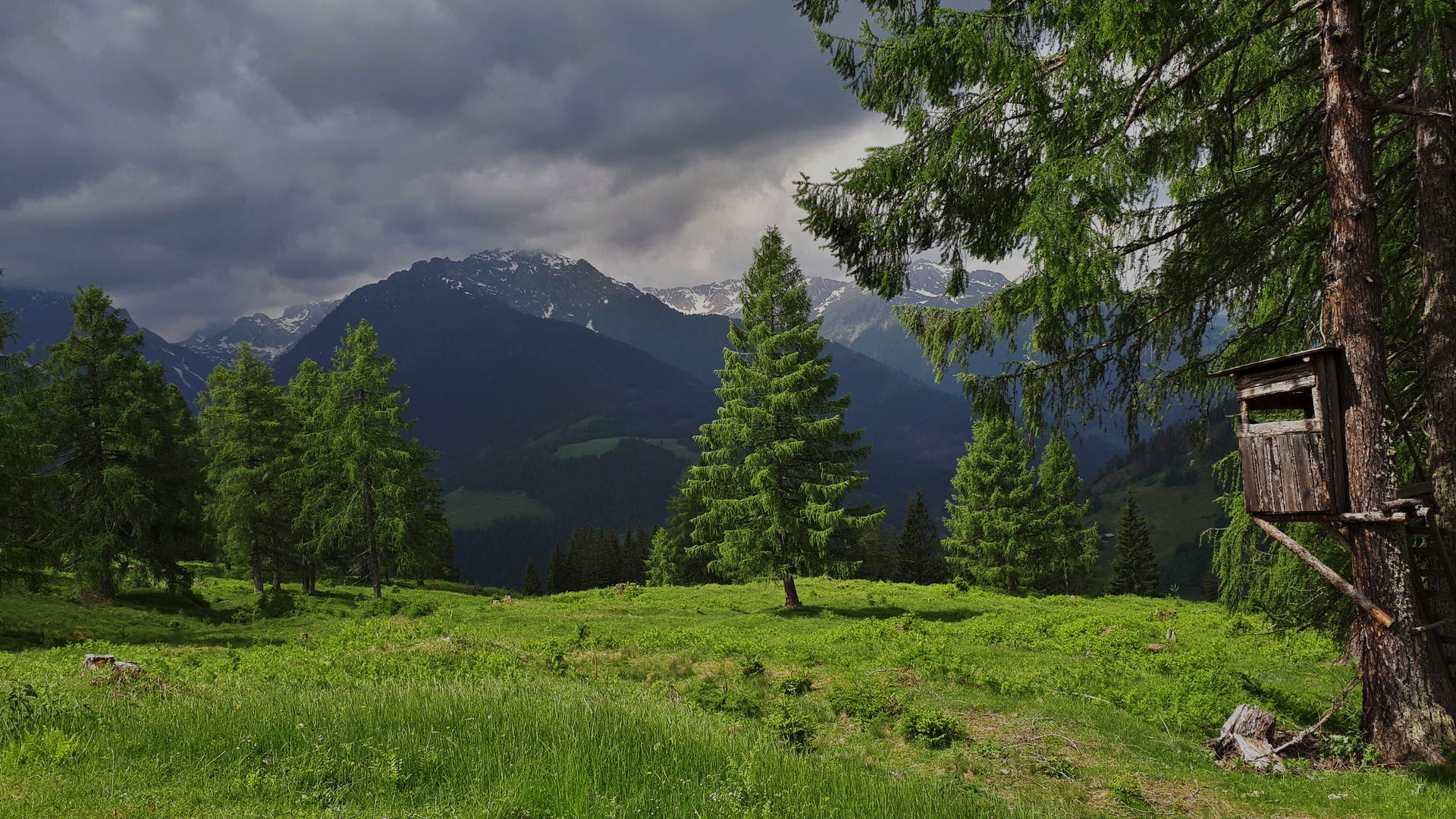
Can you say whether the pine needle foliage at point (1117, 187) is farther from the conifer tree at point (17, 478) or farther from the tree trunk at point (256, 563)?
the tree trunk at point (256, 563)

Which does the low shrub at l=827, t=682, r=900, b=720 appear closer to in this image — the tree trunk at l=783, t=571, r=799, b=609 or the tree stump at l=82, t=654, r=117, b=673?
the tree stump at l=82, t=654, r=117, b=673

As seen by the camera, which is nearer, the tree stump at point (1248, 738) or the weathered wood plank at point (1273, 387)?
the tree stump at point (1248, 738)

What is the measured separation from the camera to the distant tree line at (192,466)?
21133 mm

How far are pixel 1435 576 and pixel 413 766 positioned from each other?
11.6 meters

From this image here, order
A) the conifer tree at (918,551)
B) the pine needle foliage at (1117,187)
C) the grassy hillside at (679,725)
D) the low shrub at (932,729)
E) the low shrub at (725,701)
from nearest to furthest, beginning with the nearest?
the grassy hillside at (679,725) < the pine needle foliage at (1117,187) < the low shrub at (932,729) < the low shrub at (725,701) < the conifer tree at (918,551)

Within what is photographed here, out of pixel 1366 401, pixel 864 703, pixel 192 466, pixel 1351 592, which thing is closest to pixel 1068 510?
pixel 864 703

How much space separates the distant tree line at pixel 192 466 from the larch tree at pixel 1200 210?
919 inches

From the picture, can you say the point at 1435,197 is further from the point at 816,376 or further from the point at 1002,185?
the point at 816,376

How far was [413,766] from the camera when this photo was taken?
600 cm

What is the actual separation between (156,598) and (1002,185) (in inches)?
1379

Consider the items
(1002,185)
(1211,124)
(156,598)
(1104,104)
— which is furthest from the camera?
(156,598)

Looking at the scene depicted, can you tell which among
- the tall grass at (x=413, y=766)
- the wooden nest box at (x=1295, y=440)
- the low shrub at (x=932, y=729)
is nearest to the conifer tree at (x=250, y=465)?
the tall grass at (x=413, y=766)

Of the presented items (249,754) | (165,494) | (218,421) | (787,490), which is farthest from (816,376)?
(218,421)

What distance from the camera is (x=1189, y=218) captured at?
9094 mm
